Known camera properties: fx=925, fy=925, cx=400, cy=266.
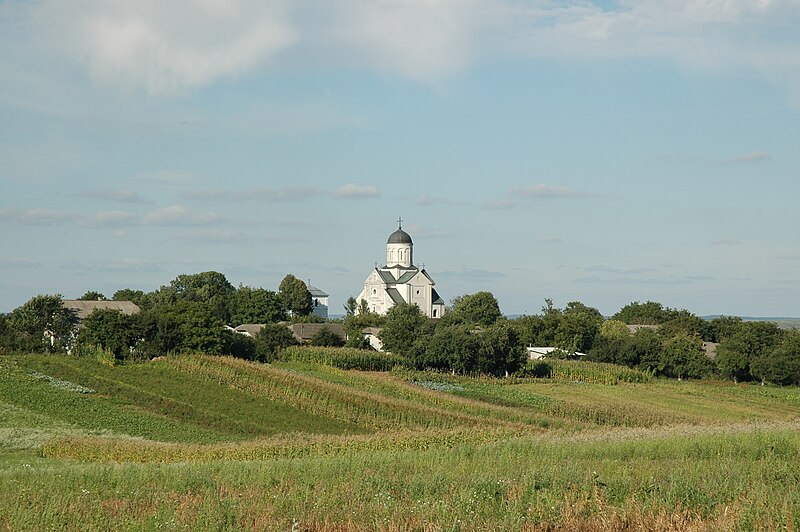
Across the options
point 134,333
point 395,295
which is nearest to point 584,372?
point 134,333

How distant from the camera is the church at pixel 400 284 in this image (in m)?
132

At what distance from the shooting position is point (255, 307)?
125688 millimetres

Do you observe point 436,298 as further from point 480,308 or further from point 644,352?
point 644,352

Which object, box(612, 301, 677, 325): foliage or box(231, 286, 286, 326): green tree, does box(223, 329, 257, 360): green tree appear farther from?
box(612, 301, 677, 325): foliage

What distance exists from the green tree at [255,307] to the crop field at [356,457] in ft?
230

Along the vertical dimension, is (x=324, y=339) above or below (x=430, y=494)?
above

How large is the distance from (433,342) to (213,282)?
308 ft

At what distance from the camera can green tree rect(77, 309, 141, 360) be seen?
199 ft

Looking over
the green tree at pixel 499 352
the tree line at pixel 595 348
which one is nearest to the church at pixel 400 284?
the tree line at pixel 595 348

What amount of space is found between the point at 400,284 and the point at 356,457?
4434 inches

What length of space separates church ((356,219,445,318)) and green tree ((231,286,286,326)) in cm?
1428

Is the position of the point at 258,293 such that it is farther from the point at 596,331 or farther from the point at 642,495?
the point at 642,495

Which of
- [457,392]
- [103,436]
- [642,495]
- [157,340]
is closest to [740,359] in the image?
[457,392]

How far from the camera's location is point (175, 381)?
48969mm
